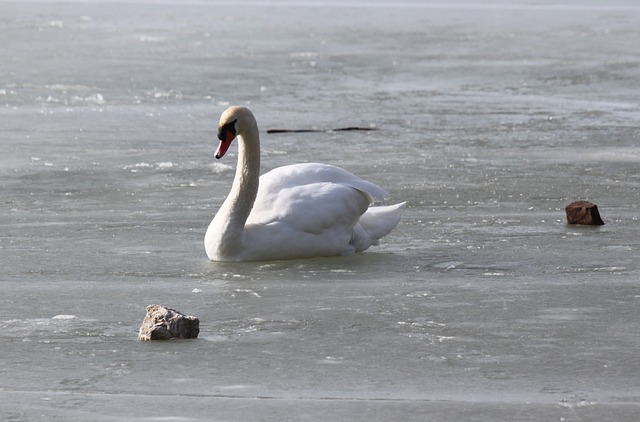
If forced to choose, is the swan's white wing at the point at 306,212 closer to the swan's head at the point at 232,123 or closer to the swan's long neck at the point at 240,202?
the swan's long neck at the point at 240,202

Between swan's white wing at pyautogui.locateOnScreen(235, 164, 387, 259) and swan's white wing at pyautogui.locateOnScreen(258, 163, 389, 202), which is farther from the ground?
swan's white wing at pyautogui.locateOnScreen(258, 163, 389, 202)

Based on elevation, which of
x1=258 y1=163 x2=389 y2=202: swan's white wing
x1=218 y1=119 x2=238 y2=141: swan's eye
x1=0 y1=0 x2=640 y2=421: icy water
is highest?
x1=218 y1=119 x2=238 y2=141: swan's eye

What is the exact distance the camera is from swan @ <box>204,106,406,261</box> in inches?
257

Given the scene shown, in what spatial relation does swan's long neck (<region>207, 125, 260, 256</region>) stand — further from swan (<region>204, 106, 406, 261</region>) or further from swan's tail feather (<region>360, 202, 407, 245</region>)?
swan's tail feather (<region>360, 202, 407, 245</region>)

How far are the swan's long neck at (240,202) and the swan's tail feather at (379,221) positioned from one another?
0.61 metres

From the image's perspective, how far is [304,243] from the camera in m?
6.56

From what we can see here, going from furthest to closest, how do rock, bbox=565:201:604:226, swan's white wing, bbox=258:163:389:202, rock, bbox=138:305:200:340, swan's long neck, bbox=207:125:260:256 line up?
rock, bbox=565:201:604:226, swan's white wing, bbox=258:163:389:202, swan's long neck, bbox=207:125:260:256, rock, bbox=138:305:200:340

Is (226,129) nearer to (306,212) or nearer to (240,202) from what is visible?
(240,202)

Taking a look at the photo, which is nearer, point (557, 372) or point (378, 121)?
point (557, 372)

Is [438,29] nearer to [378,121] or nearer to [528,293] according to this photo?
[378,121]

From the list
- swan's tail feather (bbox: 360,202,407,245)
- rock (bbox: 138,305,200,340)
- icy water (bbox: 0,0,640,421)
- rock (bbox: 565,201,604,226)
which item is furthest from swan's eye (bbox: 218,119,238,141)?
rock (bbox: 138,305,200,340)

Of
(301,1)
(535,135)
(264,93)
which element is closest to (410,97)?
(264,93)

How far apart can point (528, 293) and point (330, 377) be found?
1.63m

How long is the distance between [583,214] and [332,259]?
147 centimetres
